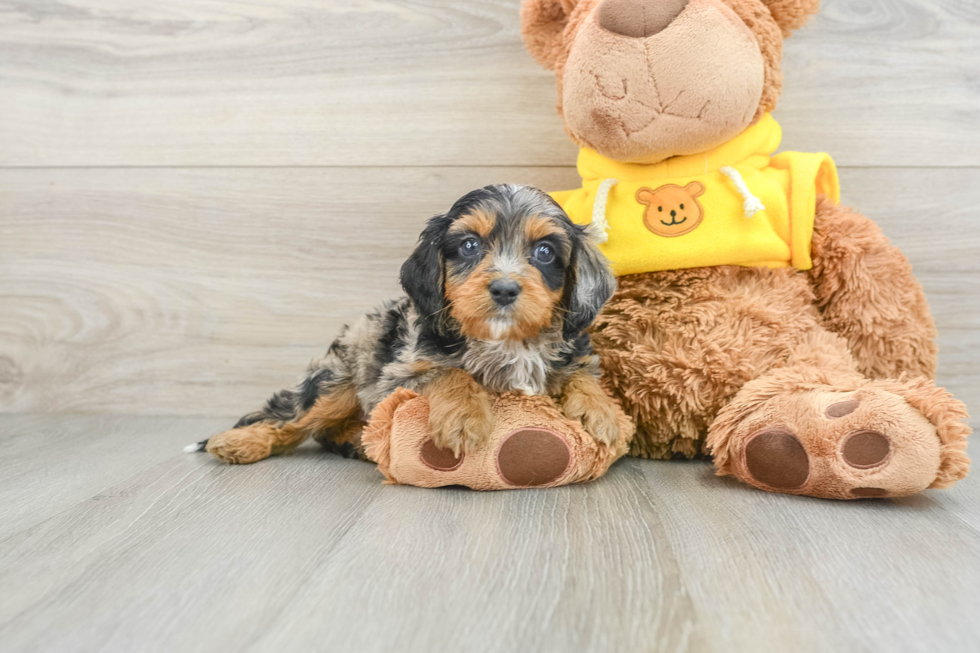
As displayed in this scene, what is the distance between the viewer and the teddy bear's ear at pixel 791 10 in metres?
1.79

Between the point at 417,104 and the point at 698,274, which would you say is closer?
the point at 698,274

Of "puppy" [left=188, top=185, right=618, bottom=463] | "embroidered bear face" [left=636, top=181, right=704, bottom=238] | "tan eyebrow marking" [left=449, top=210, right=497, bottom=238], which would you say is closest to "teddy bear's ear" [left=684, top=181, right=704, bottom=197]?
"embroidered bear face" [left=636, top=181, right=704, bottom=238]

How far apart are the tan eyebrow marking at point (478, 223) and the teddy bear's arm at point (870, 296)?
2.98 ft

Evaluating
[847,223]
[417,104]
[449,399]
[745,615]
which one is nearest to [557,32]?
[417,104]

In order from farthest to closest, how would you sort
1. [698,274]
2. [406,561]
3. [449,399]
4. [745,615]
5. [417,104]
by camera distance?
1. [417,104]
2. [698,274]
3. [449,399]
4. [406,561]
5. [745,615]

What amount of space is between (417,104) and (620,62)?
0.93 meters

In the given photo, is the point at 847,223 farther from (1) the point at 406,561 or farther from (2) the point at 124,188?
(2) the point at 124,188

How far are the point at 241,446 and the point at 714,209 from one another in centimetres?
142

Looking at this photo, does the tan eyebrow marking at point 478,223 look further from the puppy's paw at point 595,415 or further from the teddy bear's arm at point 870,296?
the teddy bear's arm at point 870,296

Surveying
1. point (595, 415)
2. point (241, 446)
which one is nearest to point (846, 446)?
point (595, 415)

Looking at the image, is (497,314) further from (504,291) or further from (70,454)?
(70,454)

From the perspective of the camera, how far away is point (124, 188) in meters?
2.51

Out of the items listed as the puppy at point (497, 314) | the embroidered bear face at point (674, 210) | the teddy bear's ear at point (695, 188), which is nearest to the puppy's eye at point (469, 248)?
the puppy at point (497, 314)

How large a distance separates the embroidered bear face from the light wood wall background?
59 centimetres
